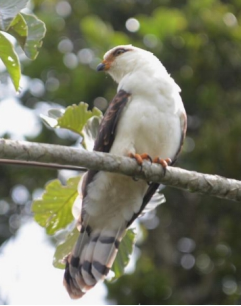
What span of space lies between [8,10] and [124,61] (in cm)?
197

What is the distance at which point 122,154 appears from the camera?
4.61 metres

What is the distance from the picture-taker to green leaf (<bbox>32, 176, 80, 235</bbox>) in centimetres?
466

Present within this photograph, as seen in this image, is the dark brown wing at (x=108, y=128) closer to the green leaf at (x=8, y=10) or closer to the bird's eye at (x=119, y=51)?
the bird's eye at (x=119, y=51)

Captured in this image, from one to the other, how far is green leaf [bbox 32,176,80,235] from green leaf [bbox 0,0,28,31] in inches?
55.9

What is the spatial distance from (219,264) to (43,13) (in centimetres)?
392

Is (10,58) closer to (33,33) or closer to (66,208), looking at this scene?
(33,33)

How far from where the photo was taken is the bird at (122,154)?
4609 mm

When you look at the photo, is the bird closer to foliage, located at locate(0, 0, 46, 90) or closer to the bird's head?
the bird's head

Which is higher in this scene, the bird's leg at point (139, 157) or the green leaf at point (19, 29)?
the green leaf at point (19, 29)

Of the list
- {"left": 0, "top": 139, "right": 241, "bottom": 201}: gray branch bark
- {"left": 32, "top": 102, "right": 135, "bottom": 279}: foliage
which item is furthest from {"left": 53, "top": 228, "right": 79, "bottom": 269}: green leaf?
{"left": 0, "top": 139, "right": 241, "bottom": 201}: gray branch bark

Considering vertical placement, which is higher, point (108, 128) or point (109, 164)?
point (109, 164)

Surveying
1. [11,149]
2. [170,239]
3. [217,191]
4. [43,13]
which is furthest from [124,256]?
[43,13]

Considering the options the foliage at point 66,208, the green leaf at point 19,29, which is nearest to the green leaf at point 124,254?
the foliage at point 66,208

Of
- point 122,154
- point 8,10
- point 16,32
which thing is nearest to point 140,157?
point 122,154
